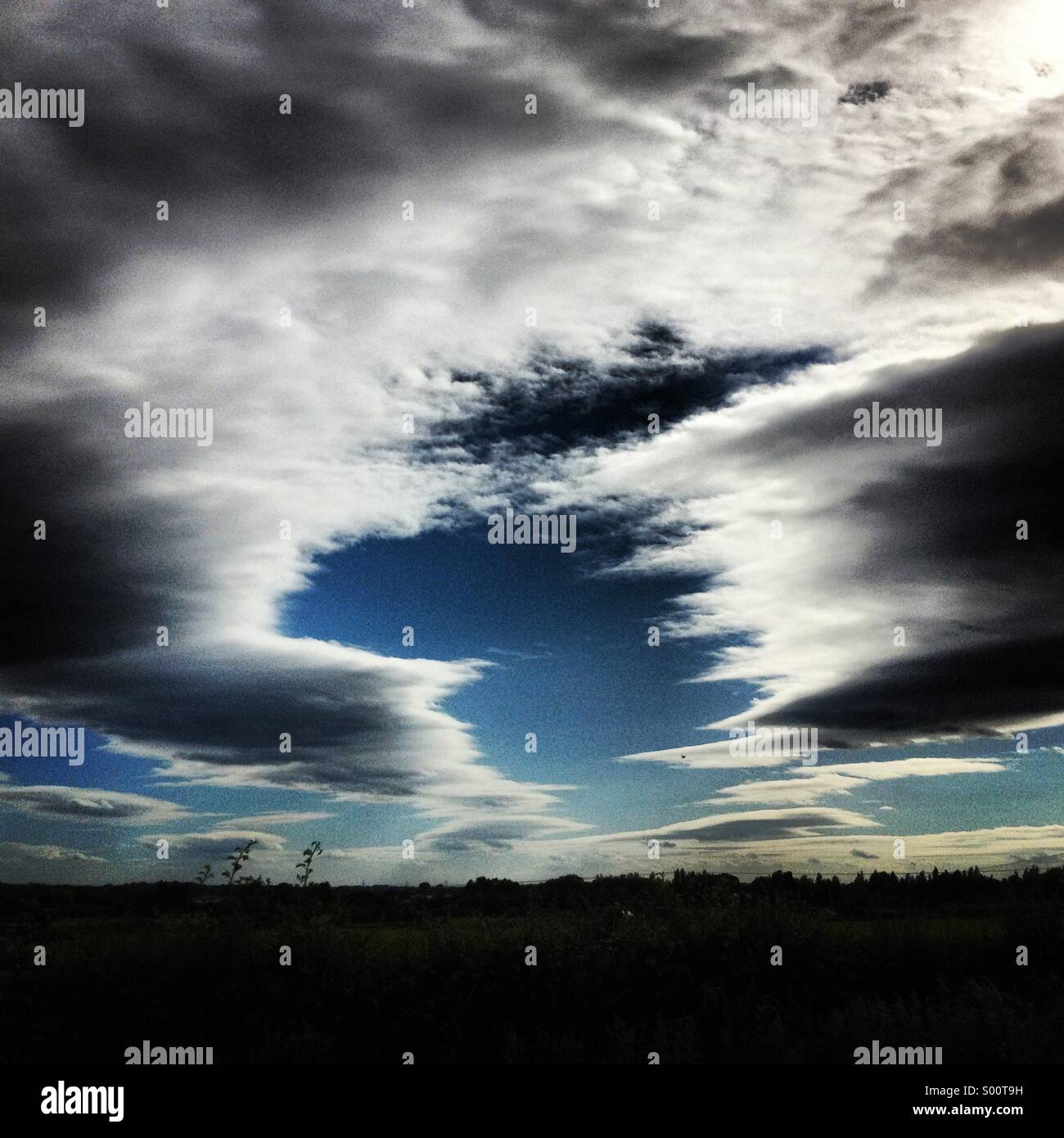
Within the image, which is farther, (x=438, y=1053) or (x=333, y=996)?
(x=333, y=996)

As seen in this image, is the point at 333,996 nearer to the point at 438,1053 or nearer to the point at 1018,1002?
the point at 438,1053

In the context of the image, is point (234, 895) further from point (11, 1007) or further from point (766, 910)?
point (766, 910)
